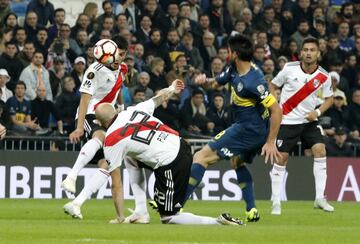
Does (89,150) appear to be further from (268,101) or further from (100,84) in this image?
(268,101)

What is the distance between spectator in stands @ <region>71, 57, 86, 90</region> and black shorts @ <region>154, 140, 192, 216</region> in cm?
1034

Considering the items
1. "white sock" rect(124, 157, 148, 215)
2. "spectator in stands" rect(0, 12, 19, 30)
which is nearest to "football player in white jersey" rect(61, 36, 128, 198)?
"white sock" rect(124, 157, 148, 215)

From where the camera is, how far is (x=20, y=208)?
1922 cm

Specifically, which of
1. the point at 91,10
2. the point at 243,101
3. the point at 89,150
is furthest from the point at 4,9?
the point at 243,101

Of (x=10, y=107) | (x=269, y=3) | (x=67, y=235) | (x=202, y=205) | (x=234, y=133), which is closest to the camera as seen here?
(x=67, y=235)

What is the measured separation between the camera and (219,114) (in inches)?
1027

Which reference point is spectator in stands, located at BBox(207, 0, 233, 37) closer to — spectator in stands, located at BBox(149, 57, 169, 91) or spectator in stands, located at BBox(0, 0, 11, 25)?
spectator in stands, located at BBox(149, 57, 169, 91)

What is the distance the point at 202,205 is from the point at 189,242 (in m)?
9.04

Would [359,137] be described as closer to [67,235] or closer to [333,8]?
[333,8]

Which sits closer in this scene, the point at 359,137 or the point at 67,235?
the point at 67,235

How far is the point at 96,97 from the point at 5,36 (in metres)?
9.37

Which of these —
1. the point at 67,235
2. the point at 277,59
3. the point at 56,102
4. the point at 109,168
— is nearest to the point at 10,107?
the point at 56,102

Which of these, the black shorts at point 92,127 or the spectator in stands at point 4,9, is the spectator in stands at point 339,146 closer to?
the spectator in stands at point 4,9

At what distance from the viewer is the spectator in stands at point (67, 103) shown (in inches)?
974
